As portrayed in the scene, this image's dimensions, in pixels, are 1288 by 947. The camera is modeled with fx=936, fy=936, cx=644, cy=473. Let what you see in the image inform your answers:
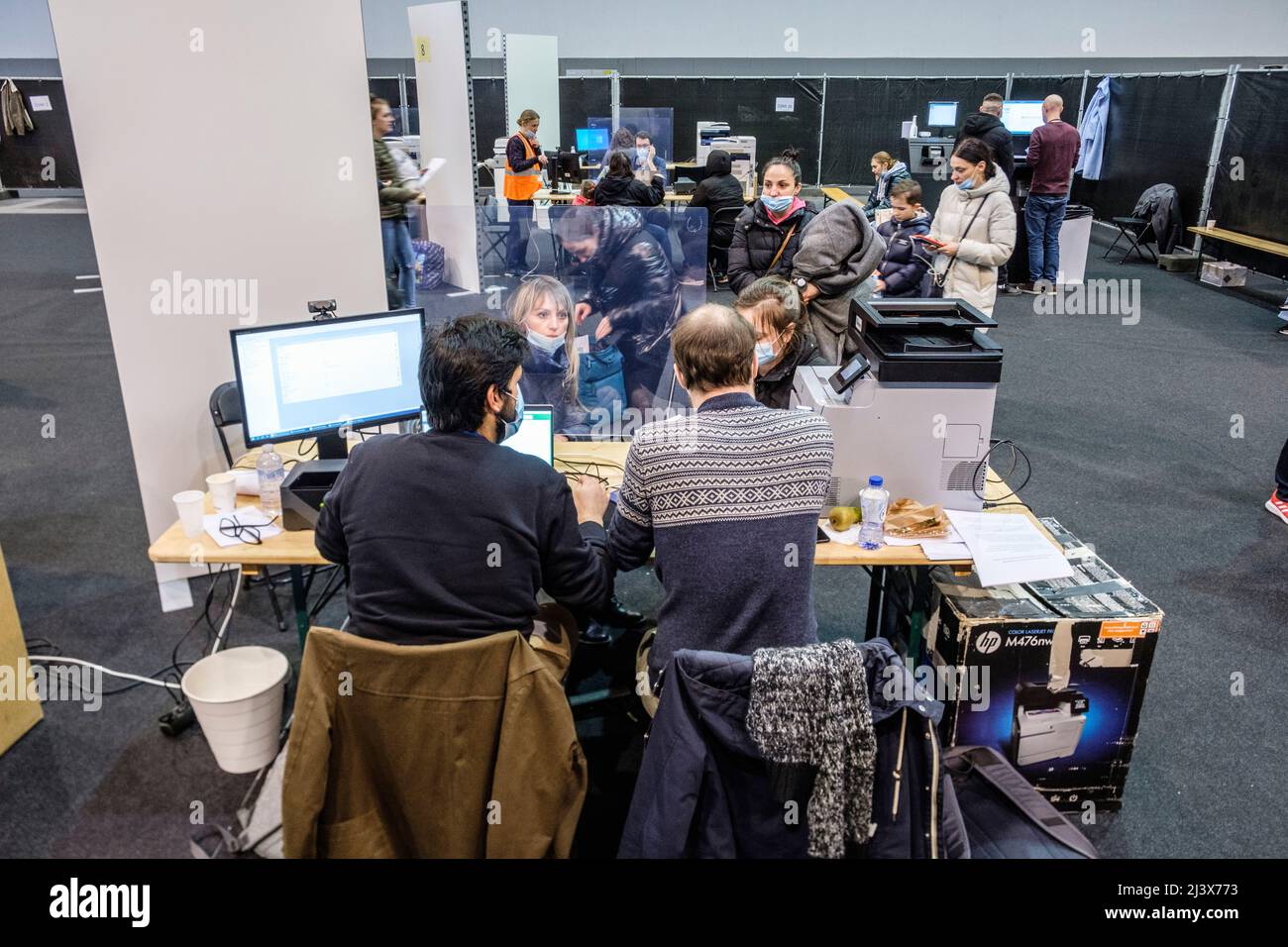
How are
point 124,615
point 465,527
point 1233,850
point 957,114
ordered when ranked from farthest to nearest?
point 957,114 < point 124,615 < point 1233,850 < point 465,527

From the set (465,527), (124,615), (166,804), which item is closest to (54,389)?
(124,615)

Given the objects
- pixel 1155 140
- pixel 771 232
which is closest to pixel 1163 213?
pixel 1155 140

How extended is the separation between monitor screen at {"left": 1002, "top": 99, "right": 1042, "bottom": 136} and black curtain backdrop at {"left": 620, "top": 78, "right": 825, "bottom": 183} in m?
2.23

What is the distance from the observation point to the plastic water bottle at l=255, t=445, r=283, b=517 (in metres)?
2.58

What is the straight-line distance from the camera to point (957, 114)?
11594mm

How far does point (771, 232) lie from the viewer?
4602mm

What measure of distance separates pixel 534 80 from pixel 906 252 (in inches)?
251

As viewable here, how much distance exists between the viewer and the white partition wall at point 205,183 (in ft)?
9.96

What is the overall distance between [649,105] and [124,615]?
10.4 m

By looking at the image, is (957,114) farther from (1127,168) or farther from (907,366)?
(907,366)

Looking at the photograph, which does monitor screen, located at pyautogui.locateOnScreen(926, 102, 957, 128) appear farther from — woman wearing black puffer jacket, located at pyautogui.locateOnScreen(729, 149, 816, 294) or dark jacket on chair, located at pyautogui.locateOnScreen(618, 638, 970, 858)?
dark jacket on chair, located at pyautogui.locateOnScreen(618, 638, 970, 858)

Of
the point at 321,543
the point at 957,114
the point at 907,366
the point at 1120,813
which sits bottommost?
the point at 1120,813

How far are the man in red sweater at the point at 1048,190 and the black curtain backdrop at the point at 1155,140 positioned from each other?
183 centimetres
